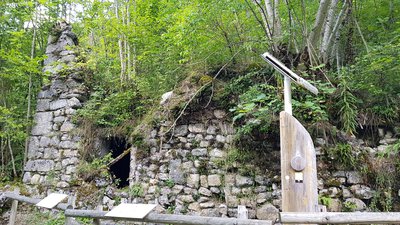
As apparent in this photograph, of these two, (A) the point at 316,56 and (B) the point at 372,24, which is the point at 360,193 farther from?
(B) the point at 372,24

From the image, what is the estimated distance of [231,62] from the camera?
5.19m

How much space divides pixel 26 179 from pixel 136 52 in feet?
11.8

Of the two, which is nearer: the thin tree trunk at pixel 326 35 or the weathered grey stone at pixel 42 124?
the thin tree trunk at pixel 326 35

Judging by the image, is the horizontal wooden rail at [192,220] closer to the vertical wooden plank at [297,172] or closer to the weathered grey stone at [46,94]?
the vertical wooden plank at [297,172]

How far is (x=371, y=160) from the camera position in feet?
13.4

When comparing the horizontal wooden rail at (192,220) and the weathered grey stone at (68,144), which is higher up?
the weathered grey stone at (68,144)

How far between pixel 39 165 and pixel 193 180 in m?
3.49

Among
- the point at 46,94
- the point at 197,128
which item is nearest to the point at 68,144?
the point at 46,94

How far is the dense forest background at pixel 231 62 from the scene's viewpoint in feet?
14.2

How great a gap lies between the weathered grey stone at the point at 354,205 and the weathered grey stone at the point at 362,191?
69mm

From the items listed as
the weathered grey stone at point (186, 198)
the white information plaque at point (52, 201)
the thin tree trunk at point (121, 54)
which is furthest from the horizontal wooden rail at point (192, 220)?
the thin tree trunk at point (121, 54)

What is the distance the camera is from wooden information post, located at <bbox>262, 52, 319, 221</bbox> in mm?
2529

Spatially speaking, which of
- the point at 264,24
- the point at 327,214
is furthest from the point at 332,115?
the point at 327,214

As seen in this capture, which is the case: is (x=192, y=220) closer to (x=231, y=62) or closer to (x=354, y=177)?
(x=354, y=177)
